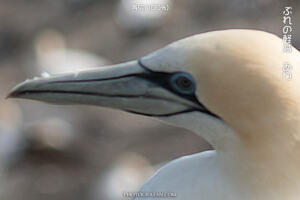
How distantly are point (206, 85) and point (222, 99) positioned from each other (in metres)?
0.06

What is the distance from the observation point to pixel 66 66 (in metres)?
10.2

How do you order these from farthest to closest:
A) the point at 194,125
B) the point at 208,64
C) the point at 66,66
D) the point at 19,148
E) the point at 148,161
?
the point at 66,66, the point at 19,148, the point at 148,161, the point at 194,125, the point at 208,64

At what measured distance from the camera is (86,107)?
892cm

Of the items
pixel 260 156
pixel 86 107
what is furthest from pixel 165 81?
pixel 86 107

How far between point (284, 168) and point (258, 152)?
9 centimetres

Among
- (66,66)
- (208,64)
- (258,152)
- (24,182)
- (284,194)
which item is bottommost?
(24,182)

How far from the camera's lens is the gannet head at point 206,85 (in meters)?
2.06

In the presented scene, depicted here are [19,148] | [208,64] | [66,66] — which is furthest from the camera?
[66,66]

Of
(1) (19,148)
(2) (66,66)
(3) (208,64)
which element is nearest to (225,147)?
(3) (208,64)

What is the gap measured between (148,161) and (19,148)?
1712 mm

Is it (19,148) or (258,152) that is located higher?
(258,152)

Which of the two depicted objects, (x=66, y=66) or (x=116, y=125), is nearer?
(x=116, y=125)

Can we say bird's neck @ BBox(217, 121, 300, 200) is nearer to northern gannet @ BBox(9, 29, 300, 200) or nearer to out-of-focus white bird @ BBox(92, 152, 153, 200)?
northern gannet @ BBox(9, 29, 300, 200)

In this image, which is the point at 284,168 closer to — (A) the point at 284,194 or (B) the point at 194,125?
(A) the point at 284,194
